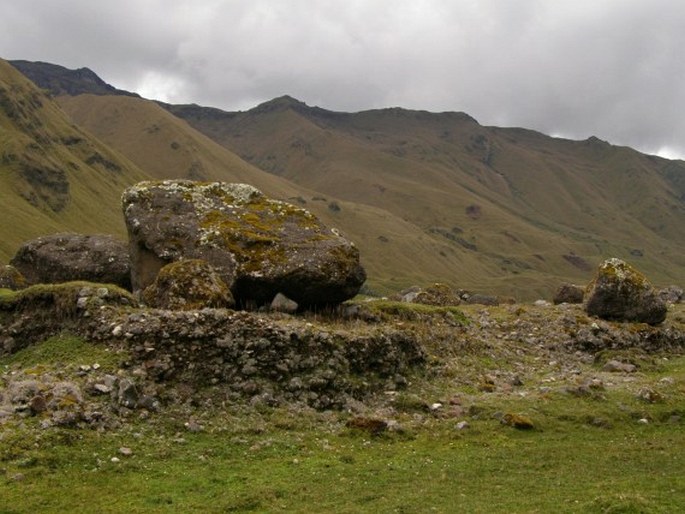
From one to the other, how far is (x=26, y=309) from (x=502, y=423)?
16.9 meters

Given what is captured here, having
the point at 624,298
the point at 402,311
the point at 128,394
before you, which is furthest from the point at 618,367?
the point at 128,394

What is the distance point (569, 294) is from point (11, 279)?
38.4 meters

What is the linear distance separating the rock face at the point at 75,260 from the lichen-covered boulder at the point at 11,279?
0.69m

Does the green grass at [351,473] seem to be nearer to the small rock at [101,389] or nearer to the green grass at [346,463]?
the green grass at [346,463]

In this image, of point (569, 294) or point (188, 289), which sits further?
point (569, 294)

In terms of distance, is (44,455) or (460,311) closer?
(44,455)

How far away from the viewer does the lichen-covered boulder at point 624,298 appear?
37375mm

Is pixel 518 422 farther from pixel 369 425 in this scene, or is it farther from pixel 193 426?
pixel 193 426

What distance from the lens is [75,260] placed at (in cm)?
3812

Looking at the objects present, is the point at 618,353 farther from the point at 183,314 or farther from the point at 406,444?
the point at 183,314

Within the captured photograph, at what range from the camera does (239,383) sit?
19.7 m

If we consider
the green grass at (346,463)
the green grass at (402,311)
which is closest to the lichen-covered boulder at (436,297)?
the green grass at (402,311)

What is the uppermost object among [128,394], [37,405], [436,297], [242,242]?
[242,242]

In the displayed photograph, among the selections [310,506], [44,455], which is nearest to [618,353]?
[310,506]
